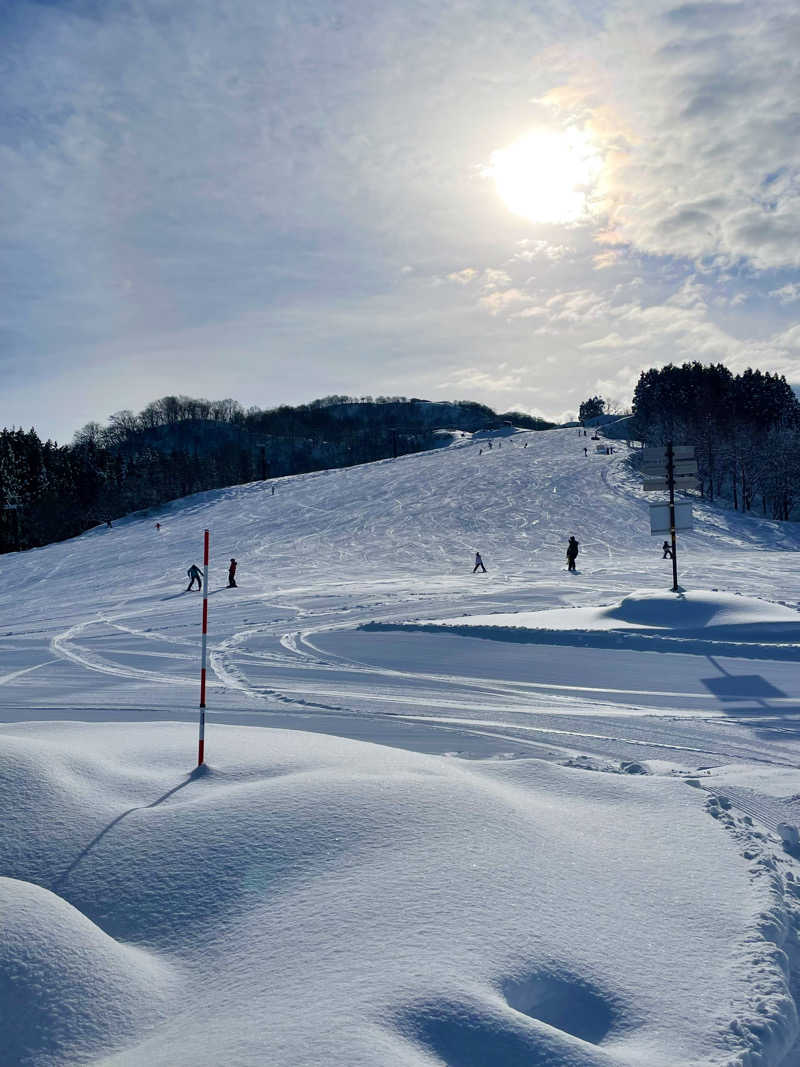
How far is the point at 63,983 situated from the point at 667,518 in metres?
20.4

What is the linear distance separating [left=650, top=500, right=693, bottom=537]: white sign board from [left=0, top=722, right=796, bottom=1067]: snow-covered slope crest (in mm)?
15960

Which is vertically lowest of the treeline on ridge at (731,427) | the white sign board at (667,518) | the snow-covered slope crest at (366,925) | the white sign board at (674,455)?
the snow-covered slope crest at (366,925)

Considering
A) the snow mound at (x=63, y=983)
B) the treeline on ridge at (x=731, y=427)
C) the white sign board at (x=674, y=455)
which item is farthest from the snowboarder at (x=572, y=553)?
the treeline on ridge at (x=731, y=427)

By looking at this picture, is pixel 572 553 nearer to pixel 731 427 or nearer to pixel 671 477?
pixel 671 477

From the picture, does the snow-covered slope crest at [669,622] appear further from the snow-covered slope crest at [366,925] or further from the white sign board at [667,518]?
the snow-covered slope crest at [366,925]

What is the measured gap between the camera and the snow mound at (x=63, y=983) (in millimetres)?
2930

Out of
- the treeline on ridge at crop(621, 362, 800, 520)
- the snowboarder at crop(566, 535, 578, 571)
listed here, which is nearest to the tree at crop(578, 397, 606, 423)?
the treeline on ridge at crop(621, 362, 800, 520)

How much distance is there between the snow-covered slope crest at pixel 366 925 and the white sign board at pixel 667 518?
52.4 ft

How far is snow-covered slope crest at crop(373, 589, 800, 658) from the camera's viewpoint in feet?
47.5

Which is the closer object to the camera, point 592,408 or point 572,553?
point 572,553

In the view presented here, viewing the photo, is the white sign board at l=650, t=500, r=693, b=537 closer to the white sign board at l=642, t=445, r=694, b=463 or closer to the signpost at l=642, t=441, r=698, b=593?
the signpost at l=642, t=441, r=698, b=593

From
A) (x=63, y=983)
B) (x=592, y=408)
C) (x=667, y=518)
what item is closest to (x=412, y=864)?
(x=63, y=983)

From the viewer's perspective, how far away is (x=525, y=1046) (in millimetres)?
2953

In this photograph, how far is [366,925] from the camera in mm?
3697
